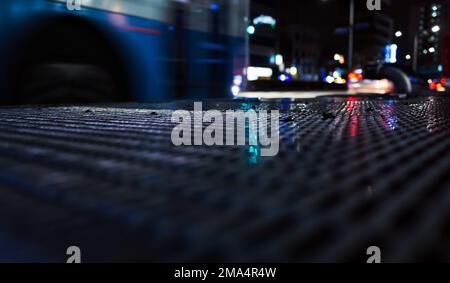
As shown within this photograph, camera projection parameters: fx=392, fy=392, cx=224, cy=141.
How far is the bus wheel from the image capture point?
4039mm

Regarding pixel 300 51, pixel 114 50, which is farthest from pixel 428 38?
pixel 114 50

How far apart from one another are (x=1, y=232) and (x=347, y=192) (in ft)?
2.10

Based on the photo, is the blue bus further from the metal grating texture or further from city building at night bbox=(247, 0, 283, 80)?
city building at night bbox=(247, 0, 283, 80)

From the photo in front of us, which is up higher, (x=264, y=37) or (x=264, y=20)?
(x=264, y=20)

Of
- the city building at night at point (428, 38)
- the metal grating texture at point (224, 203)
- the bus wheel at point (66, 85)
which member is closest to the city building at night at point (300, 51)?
the city building at night at point (428, 38)

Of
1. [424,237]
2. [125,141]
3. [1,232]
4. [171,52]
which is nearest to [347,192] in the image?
[424,237]

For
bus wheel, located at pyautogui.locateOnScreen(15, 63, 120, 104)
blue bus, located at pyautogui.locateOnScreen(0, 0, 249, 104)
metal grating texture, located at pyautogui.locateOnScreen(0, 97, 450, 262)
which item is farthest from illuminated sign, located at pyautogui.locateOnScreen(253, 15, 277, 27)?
metal grating texture, located at pyautogui.locateOnScreen(0, 97, 450, 262)

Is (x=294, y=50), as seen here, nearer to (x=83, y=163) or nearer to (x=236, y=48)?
(x=236, y=48)

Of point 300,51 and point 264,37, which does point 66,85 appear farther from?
point 300,51

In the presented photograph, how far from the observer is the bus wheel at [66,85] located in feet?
13.3

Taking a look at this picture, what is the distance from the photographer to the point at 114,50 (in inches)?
183

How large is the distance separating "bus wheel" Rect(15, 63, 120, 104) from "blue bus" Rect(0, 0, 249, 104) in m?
0.01

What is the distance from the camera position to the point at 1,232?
2.15ft

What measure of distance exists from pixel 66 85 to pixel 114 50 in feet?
2.29
